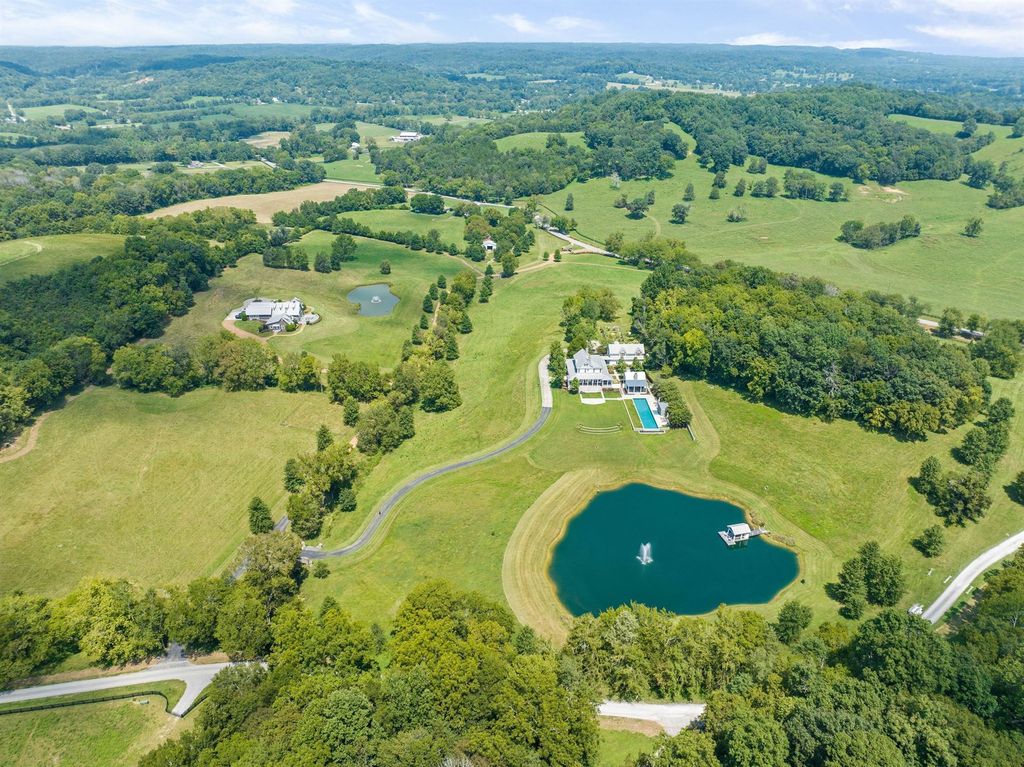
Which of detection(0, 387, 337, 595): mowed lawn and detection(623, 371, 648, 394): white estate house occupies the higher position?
detection(623, 371, 648, 394): white estate house

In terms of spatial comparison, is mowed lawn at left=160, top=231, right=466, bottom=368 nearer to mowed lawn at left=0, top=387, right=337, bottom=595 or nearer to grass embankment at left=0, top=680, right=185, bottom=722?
mowed lawn at left=0, top=387, right=337, bottom=595

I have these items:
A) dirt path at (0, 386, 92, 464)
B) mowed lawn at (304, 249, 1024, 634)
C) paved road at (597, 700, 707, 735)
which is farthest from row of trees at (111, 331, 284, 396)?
paved road at (597, 700, 707, 735)

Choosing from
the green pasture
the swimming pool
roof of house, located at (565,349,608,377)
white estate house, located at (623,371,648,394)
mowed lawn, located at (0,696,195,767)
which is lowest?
mowed lawn, located at (0,696,195,767)

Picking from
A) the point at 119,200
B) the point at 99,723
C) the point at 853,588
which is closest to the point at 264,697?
the point at 99,723

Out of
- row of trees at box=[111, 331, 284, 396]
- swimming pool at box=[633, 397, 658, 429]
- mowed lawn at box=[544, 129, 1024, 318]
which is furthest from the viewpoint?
mowed lawn at box=[544, 129, 1024, 318]

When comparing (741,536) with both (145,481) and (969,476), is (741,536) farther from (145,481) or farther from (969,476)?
(145,481)

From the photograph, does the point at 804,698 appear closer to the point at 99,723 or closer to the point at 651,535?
the point at 651,535

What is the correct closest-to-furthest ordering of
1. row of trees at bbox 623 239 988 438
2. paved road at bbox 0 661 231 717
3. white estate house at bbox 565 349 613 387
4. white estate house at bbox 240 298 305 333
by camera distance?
paved road at bbox 0 661 231 717
row of trees at bbox 623 239 988 438
white estate house at bbox 565 349 613 387
white estate house at bbox 240 298 305 333

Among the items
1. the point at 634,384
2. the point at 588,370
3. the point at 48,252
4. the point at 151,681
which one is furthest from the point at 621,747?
the point at 48,252
